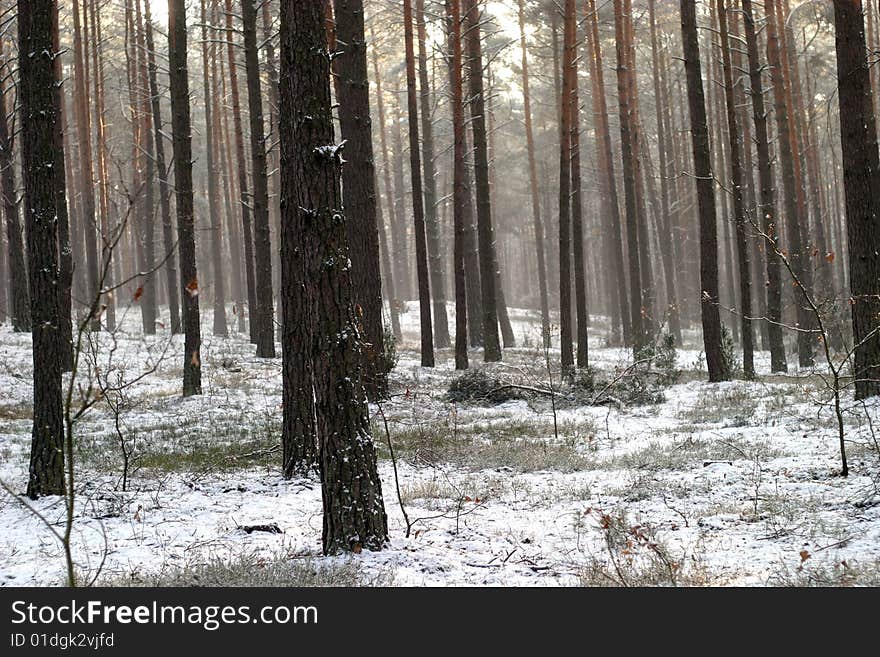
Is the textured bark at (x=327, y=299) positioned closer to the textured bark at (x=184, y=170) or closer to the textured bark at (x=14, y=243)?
the textured bark at (x=184, y=170)

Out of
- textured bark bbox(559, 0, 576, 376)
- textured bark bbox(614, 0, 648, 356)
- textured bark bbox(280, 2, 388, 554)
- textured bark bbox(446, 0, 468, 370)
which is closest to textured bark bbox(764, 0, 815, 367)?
textured bark bbox(614, 0, 648, 356)

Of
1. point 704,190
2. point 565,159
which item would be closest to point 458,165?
point 565,159

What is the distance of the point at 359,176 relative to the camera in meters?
12.5

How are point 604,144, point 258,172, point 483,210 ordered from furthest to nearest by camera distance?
point 604,144 → point 483,210 → point 258,172

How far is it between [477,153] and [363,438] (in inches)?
558

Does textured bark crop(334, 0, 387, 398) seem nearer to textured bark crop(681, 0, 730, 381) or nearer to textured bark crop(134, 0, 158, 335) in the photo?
textured bark crop(681, 0, 730, 381)

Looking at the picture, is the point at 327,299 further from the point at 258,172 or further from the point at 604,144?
the point at 604,144

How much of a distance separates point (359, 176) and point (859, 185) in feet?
24.4

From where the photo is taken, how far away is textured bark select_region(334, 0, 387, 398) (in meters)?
12.4

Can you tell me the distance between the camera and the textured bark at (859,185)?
9438mm

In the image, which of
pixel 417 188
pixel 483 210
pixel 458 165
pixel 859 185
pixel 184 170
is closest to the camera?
pixel 859 185

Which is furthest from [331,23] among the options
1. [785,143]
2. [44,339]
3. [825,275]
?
[825,275]

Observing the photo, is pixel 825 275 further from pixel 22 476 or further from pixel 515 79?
pixel 22 476
